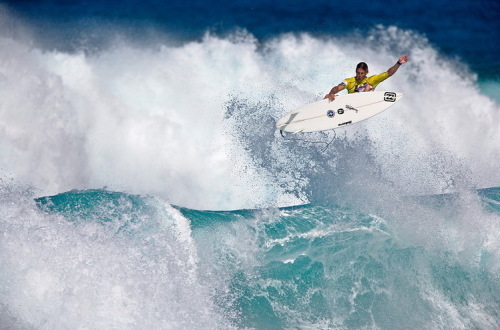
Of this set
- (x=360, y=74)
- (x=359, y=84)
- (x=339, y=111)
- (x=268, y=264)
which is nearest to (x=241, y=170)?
(x=268, y=264)

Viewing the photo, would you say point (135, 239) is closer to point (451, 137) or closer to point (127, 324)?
point (127, 324)

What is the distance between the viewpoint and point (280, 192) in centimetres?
1091

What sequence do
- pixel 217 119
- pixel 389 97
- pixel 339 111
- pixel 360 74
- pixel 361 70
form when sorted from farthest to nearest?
pixel 217 119
pixel 339 111
pixel 389 97
pixel 360 74
pixel 361 70

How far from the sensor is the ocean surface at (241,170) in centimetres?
892

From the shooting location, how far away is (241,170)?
1109 cm

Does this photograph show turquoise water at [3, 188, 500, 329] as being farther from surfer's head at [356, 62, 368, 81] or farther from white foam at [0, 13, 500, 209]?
surfer's head at [356, 62, 368, 81]

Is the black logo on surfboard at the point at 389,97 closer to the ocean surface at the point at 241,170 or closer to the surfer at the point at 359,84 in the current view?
the surfer at the point at 359,84

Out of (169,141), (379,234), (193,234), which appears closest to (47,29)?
(169,141)

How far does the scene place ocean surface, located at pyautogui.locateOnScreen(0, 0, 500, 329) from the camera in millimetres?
8922

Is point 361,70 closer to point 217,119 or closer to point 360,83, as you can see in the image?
point 360,83

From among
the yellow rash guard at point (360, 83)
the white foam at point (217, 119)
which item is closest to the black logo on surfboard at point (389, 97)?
the yellow rash guard at point (360, 83)

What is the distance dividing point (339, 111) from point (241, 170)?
315 cm

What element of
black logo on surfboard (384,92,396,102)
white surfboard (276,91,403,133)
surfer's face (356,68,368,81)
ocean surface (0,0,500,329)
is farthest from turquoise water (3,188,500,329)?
surfer's face (356,68,368,81)

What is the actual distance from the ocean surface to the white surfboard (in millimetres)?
918
